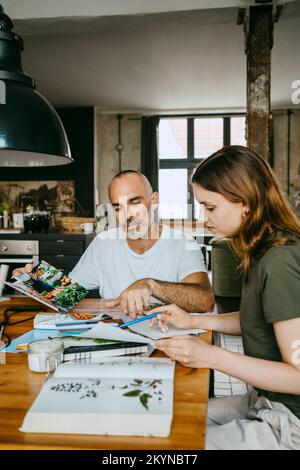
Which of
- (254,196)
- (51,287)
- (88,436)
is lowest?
(88,436)

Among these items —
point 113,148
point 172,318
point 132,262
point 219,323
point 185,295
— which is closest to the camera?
point 172,318

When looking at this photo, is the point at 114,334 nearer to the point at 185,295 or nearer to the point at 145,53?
the point at 185,295

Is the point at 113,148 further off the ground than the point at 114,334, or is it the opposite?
the point at 113,148

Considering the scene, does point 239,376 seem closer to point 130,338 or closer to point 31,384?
point 130,338

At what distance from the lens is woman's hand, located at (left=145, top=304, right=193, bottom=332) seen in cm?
146

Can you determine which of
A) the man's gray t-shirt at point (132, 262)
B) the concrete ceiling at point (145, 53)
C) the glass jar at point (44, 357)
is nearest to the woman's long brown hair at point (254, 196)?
the glass jar at point (44, 357)

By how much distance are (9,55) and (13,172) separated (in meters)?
8.22

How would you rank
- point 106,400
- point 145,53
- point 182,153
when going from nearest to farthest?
point 106,400 → point 145,53 → point 182,153

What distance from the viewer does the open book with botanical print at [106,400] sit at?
34.8 inches

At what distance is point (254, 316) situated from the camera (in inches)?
52.8

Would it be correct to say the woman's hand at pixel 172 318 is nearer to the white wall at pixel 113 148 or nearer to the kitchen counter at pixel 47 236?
the kitchen counter at pixel 47 236

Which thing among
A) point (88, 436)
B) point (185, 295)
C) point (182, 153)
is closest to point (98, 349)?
point (88, 436)

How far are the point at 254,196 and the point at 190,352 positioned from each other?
528 mm

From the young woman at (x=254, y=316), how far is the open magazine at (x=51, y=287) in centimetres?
56
